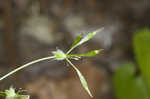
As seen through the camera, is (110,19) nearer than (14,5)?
No

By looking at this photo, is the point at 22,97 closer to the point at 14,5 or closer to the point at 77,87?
the point at 77,87

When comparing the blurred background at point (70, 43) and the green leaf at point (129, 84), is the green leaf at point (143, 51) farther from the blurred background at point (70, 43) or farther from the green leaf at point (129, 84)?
the green leaf at point (129, 84)

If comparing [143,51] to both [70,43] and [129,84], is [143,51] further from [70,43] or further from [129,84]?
[70,43]

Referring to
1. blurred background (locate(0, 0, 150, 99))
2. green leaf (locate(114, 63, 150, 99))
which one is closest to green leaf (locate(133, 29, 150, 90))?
blurred background (locate(0, 0, 150, 99))

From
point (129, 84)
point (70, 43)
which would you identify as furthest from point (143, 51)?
point (70, 43)

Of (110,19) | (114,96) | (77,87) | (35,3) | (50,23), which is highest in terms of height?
(35,3)

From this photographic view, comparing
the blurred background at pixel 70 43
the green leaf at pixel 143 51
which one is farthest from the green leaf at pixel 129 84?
the green leaf at pixel 143 51

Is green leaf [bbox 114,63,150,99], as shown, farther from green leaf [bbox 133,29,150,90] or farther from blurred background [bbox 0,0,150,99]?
green leaf [bbox 133,29,150,90]

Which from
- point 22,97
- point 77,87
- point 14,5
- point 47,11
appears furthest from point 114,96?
point 22,97
